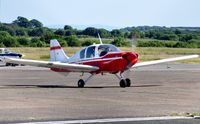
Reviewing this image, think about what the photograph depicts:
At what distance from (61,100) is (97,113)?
436 cm

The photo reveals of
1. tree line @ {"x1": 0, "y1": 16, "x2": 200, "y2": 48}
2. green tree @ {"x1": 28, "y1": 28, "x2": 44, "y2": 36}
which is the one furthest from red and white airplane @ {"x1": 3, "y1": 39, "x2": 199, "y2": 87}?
green tree @ {"x1": 28, "y1": 28, "x2": 44, "y2": 36}

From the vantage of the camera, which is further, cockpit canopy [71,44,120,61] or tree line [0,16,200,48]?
tree line [0,16,200,48]

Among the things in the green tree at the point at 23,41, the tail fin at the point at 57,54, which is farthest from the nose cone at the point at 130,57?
the green tree at the point at 23,41

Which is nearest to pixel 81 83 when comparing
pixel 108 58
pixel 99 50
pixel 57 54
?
pixel 108 58

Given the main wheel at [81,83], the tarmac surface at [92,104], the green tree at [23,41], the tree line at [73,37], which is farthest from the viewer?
the green tree at [23,41]

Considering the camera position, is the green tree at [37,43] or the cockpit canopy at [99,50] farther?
the green tree at [37,43]

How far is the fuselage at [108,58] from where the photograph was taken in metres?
27.8

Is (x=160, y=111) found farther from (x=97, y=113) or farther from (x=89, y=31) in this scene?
(x=89, y=31)

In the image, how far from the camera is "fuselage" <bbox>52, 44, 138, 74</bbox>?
27791 millimetres

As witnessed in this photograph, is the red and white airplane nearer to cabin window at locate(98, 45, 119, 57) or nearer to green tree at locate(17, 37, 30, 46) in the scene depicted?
cabin window at locate(98, 45, 119, 57)

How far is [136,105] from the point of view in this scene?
18266 millimetres

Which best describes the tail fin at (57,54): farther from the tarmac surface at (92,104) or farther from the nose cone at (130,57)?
the tarmac surface at (92,104)

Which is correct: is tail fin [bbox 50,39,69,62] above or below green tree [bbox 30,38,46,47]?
above

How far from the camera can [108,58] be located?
91.7 feet
